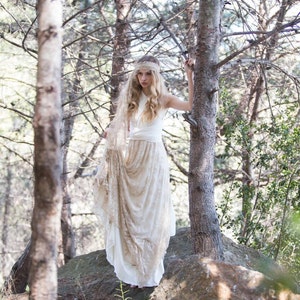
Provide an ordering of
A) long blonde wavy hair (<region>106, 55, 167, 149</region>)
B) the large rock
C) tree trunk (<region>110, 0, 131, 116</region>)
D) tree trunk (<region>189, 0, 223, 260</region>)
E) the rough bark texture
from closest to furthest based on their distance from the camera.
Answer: the large rock < long blonde wavy hair (<region>106, 55, 167, 149</region>) < tree trunk (<region>189, 0, 223, 260</region>) < the rough bark texture < tree trunk (<region>110, 0, 131, 116</region>)

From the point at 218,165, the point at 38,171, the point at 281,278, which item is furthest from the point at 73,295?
the point at 218,165

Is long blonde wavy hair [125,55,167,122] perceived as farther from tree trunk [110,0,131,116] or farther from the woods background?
tree trunk [110,0,131,116]

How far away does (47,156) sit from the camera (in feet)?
9.54

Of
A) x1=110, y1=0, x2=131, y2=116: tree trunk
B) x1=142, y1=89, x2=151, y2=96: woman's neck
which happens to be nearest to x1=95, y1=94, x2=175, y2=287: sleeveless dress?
x1=142, y1=89, x2=151, y2=96: woman's neck

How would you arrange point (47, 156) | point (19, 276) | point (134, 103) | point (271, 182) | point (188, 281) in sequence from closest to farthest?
1. point (47, 156)
2. point (188, 281)
3. point (134, 103)
4. point (19, 276)
5. point (271, 182)

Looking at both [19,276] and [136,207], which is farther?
[19,276]

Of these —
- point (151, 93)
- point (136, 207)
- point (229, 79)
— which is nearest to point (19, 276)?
point (136, 207)

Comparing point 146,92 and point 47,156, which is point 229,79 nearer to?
point 146,92

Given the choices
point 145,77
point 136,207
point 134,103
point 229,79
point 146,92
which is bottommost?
point 136,207

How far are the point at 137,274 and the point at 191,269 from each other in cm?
67

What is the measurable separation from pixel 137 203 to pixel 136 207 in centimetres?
4

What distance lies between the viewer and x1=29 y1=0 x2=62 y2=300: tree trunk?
2.91 m

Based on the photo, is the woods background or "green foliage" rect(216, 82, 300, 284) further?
"green foliage" rect(216, 82, 300, 284)

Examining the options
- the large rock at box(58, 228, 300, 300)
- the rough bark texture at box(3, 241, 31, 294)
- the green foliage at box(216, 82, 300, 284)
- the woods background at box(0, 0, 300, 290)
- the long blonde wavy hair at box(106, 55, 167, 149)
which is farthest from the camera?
the green foliage at box(216, 82, 300, 284)
